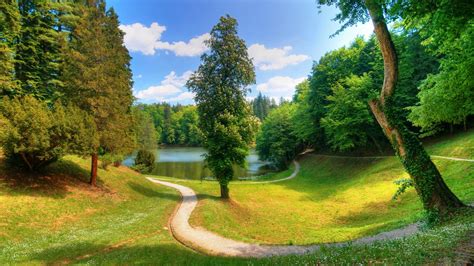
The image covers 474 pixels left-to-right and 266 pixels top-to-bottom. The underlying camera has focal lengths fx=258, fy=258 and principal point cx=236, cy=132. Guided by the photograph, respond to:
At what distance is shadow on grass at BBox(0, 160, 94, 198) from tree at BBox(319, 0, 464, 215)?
19.9m

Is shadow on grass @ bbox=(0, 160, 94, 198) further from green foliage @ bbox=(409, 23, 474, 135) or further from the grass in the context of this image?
green foliage @ bbox=(409, 23, 474, 135)

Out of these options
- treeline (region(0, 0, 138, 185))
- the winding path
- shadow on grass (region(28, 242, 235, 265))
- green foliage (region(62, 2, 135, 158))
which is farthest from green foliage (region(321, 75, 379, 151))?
shadow on grass (region(28, 242, 235, 265))

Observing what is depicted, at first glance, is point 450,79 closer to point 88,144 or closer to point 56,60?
point 88,144

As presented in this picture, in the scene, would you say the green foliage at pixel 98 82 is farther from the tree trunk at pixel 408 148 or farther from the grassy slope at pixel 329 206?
the tree trunk at pixel 408 148

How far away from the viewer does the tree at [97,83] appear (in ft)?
65.8

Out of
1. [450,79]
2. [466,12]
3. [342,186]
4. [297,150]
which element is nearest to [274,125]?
[297,150]

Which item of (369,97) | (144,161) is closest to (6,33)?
(369,97)

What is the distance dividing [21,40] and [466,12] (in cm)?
2938

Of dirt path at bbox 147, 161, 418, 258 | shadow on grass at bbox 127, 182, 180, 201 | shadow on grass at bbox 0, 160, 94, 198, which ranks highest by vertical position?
shadow on grass at bbox 0, 160, 94, 198

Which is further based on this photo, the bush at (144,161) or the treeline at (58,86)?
the bush at (144,161)

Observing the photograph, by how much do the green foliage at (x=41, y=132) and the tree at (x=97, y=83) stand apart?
1409 mm

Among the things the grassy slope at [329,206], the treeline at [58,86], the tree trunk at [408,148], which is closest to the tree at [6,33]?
the treeline at [58,86]

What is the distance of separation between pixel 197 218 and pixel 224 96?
973cm

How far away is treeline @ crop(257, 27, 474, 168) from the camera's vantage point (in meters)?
12.4
